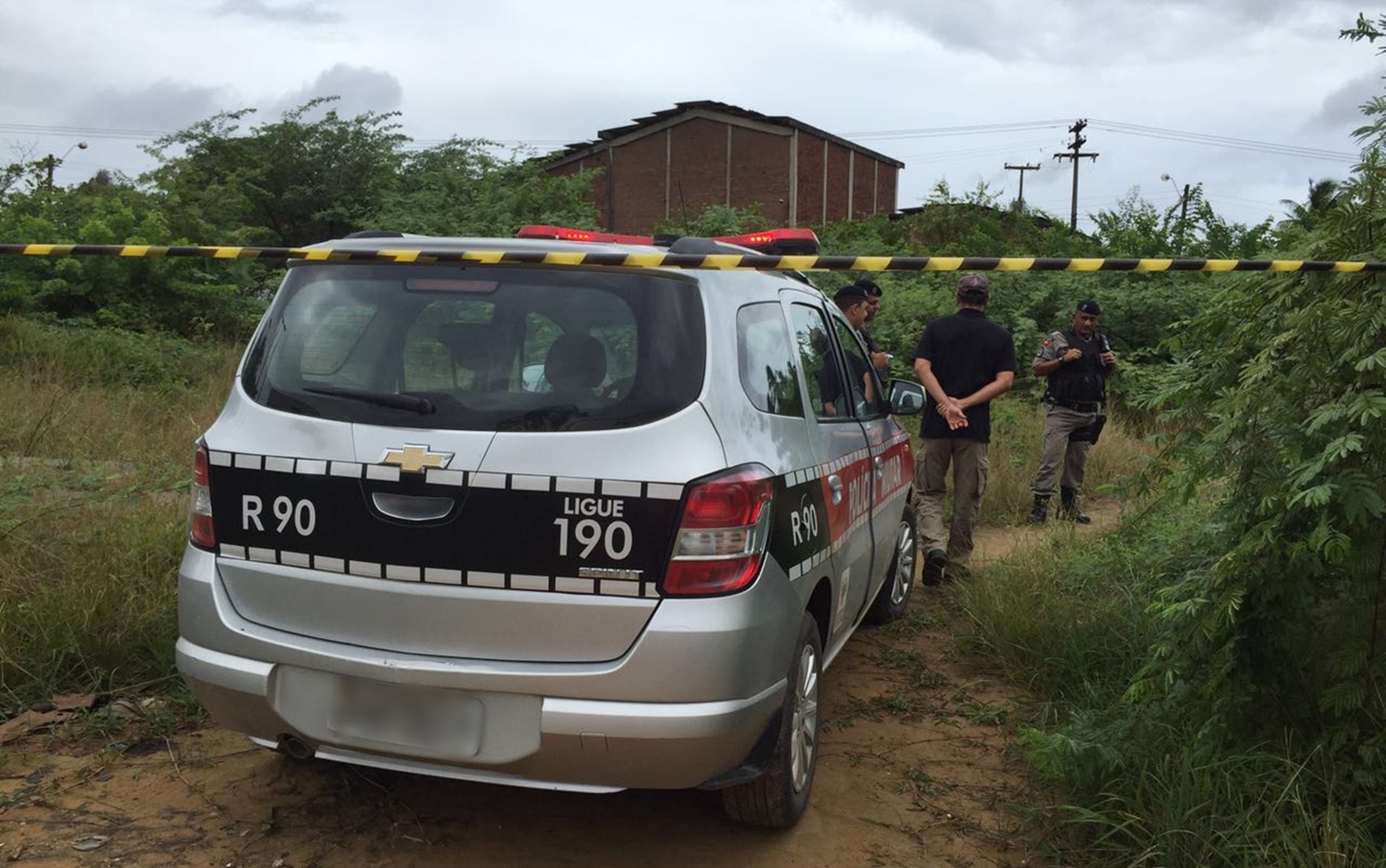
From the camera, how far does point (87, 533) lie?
4.83 metres

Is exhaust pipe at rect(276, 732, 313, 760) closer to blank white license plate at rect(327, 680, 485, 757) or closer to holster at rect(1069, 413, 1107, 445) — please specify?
blank white license plate at rect(327, 680, 485, 757)

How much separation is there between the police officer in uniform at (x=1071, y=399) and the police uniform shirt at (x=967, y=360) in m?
2.19

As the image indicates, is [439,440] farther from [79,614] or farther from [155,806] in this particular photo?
[79,614]

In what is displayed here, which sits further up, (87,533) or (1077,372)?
(1077,372)

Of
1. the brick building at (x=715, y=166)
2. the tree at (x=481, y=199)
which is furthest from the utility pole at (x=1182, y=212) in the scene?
the brick building at (x=715, y=166)

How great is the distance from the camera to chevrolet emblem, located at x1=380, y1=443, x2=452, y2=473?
9.05 ft

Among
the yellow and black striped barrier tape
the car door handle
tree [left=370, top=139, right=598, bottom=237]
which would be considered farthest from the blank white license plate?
tree [left=370, top=139, right=598, bottom=237]

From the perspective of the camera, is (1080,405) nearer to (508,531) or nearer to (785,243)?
(785,243)

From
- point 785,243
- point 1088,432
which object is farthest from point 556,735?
point 1088,432

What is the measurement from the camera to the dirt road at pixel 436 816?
313 cm

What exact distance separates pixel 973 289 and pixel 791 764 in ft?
12.9

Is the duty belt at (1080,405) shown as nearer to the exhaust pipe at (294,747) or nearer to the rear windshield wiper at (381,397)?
the rear windshield wiper at (381,397)

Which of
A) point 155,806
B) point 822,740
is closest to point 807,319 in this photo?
point 822,740

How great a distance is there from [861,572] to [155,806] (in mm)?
2584
